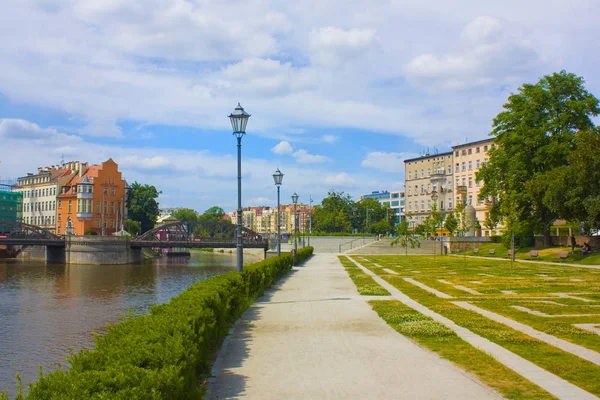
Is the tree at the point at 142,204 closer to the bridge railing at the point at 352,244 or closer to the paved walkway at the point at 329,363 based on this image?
the bridge railing at the point at 352,244

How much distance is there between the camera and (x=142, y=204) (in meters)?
94.4

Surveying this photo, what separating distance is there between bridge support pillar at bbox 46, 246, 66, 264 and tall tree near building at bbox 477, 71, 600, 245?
5322cm

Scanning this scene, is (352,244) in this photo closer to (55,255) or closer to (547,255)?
(547,255)

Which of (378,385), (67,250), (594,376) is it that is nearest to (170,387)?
(378,385)

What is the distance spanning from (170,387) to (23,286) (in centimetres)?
3746

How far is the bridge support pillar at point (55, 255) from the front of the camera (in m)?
69.1

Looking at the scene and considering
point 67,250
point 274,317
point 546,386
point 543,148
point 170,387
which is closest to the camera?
point 170,387

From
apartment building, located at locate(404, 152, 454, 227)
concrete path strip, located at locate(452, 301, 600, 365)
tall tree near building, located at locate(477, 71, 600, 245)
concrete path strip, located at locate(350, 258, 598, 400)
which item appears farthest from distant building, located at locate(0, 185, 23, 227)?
concrete path strip, located at locate(350, 258, 598, 400)

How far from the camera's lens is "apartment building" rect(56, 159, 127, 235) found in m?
88.6

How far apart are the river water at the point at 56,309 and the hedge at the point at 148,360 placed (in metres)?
2.63

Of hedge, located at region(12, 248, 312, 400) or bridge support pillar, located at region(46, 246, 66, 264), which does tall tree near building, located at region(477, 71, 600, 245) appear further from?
bridge support pillar, located at region(46, 246, 66, 264)

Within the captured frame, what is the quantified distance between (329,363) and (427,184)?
331 feet

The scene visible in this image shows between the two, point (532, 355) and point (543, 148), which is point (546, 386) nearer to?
point (532, 355)

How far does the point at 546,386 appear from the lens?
741 centimetres
